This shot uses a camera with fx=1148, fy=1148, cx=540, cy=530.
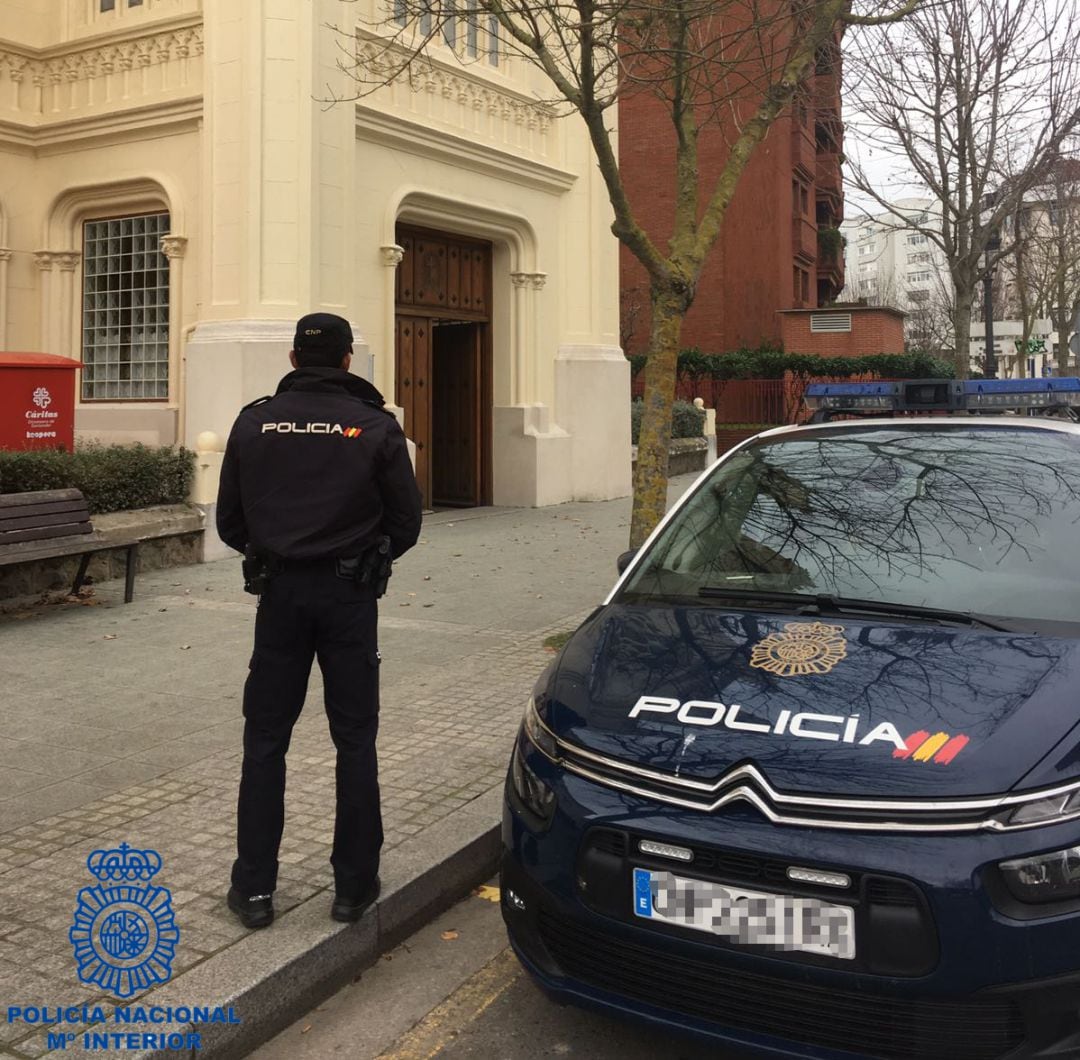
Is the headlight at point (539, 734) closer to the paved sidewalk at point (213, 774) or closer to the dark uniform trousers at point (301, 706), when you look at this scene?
the dark uniform trousers at point (301, 706)

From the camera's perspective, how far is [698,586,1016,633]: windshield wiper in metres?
3.43

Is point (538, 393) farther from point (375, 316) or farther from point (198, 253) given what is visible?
point (198, 253)

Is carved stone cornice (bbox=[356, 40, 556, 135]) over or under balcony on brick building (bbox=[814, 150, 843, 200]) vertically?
under

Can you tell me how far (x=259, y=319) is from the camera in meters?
12.1

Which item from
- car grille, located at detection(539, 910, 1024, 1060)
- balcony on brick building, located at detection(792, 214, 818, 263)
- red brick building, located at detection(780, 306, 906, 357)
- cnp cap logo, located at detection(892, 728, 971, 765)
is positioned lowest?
car grille, located at detection(539, 910, 1024, 1060)

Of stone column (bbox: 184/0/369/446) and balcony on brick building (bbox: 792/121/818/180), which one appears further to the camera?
balcony on brick building (bbox: 792/121/818/180)

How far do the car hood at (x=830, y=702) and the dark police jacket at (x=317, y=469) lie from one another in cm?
78

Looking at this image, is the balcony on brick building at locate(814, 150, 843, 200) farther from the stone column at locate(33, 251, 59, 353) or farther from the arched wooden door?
the stone column at locate(33, 251, 59, 353)

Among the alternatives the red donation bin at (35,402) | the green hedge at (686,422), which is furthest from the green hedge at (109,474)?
the green hedge at (686,422)

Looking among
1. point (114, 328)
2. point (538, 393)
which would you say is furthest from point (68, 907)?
point (538, 393)

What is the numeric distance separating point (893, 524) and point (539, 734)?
149cm

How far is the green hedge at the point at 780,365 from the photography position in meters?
29.9

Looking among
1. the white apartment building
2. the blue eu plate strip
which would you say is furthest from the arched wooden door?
the white apartment building

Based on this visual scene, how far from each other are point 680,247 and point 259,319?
5678 millimetres
